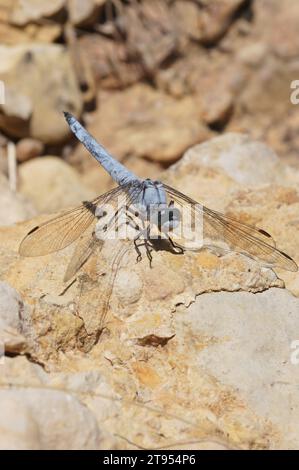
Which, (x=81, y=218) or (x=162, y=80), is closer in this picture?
(x=81, y=218)

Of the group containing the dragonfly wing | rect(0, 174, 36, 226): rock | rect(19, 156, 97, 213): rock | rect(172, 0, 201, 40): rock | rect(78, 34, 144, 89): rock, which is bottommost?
rect(19, 156, 97, 213): rock

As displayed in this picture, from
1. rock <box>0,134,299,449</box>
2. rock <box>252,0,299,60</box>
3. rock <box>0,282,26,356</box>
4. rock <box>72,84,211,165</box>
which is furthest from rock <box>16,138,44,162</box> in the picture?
rock <box>0,282,26,356</box>

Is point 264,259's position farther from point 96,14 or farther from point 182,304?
point 96,14

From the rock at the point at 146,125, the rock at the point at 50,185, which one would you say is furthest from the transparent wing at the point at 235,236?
the rock at the point at 146,125

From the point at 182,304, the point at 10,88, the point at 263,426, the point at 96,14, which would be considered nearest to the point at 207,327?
the point at 182,304

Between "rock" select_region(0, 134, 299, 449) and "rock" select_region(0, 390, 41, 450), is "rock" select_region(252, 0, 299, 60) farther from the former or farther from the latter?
"rock" select_region(0, 390, 41, 450)

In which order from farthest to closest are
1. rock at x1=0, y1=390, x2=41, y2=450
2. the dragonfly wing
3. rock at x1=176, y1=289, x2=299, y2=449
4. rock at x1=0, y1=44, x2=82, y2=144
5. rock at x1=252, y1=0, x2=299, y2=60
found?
rock at x1=252, y1=0, x2=299, y2=60
rock at x1=0, y1=44, x2=82, y2=144
the dragonfly wing
rock at x1=176, y1=289, x2=299, y2=449
rock at x1=0, y1=390, x2=41, y2=450

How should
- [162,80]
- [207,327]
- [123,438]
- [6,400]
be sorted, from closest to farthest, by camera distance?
[6,400] < [123,438] < [207,327] < [162,80]
